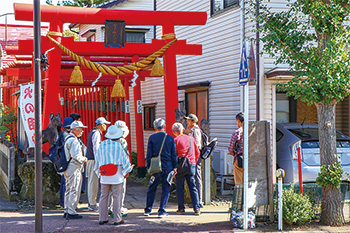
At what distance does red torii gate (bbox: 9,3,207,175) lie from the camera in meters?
10.5

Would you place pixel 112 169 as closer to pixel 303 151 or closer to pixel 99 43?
pixel 99 43

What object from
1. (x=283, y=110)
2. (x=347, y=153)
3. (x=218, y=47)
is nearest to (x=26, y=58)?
(x=218, y=47)

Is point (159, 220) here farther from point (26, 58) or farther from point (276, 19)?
point (26, 58)

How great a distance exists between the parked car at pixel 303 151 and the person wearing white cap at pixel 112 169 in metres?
4.35

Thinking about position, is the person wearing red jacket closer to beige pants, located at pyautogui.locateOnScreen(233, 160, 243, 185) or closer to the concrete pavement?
the concrete pavement

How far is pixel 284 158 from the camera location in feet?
34.7

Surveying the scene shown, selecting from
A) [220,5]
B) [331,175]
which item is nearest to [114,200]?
[331,175]

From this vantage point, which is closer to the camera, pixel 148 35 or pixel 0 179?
pixel 0 179

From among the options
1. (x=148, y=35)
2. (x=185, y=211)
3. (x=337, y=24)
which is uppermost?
(x=148, y=35)

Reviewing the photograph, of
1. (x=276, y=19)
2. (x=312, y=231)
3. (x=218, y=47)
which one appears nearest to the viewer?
(x=312, y=231)

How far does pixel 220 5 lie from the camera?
522 inches

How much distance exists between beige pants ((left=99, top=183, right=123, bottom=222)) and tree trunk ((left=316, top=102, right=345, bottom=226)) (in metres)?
3.68

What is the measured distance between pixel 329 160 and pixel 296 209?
3.62 ft

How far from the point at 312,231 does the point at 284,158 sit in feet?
11.1
